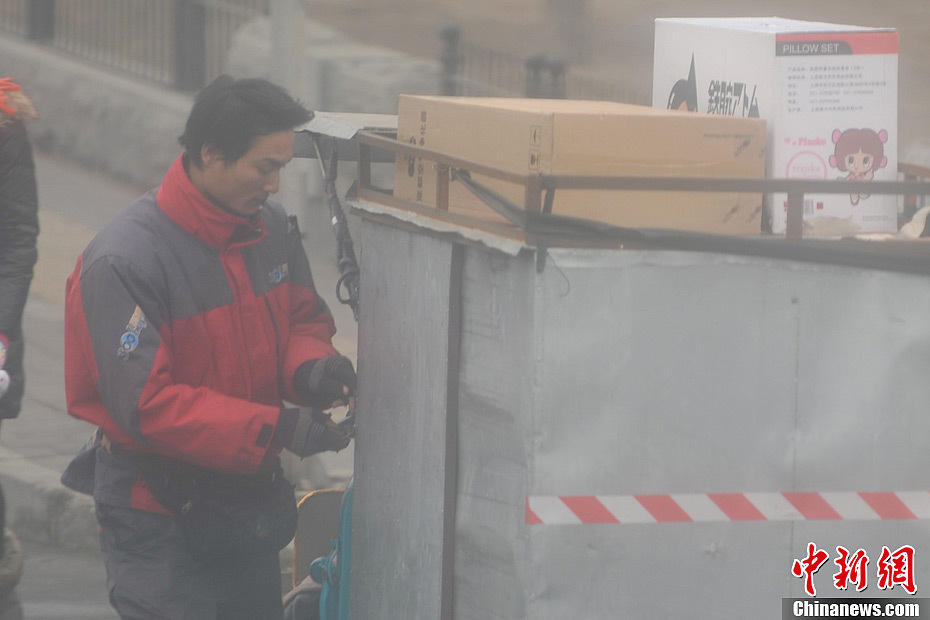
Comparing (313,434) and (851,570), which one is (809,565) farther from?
(313,434)

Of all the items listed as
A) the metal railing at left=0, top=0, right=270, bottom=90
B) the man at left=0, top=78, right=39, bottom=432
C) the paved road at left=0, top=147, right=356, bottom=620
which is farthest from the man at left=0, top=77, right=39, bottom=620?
the metal railing at left=0, top=0, right=270, bottom=90

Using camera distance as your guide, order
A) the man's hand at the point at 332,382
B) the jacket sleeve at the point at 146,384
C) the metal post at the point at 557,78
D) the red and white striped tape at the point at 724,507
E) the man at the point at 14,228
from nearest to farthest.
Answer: the red and white striped tape at the point at 724,507
the jacket sleeve at the point at 146,384
the man's hand at the point at 332,382
the man at the point at 14,228
the metal post at the point at 557,78

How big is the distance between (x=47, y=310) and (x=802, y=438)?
262 inches

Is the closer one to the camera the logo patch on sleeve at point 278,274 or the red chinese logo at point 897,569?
the red chinese logo at point 897,569

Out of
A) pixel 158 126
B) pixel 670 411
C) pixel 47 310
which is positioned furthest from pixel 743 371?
pixel 158 126

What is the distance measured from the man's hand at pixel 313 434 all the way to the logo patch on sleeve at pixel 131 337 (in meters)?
0.40

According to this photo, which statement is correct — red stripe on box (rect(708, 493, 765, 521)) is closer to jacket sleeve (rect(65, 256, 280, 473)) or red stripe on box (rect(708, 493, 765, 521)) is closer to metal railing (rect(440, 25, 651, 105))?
jacket sleeve (rect(65, 256, 280, 473))

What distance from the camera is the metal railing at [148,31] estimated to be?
12.3 metres

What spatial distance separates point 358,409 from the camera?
3551 millimetres

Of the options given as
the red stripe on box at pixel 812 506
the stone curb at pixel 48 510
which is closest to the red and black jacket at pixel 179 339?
the red stripe on box at pixel 812 506

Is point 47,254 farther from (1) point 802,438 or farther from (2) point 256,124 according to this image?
(1) point 802,438

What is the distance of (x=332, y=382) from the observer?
3414 mm

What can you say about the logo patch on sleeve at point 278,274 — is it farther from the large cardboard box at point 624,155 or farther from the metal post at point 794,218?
the metal post at point 794,218

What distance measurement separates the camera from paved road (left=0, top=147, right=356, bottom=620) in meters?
5.47
